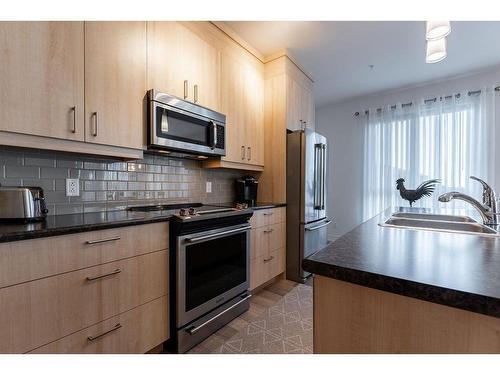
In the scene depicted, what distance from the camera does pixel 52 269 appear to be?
1.04 meters

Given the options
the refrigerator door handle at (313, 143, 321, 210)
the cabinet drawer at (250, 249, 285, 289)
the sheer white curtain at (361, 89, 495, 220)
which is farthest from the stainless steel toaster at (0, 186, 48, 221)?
the sheer white curtain at (361, 89, 495, 220)

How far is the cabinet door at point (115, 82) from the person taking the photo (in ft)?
4.62

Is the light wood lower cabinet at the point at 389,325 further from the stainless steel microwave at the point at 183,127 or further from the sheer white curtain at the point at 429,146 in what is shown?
the sheer white curtain at the point at 429,146

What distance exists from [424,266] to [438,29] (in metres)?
1.30

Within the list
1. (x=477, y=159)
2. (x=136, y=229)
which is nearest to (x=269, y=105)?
(x=136, y=229)

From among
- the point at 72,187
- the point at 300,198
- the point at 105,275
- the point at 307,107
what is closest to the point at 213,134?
the point at 72,187

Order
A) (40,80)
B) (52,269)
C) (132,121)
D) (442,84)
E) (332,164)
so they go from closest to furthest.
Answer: (52,269) < (40,80) < (132,121) < (442,84) < (332,164)

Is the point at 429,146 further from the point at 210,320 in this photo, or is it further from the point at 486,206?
the point at 210,320

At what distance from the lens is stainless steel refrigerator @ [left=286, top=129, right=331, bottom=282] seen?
106 inches

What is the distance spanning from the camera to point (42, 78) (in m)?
1.23

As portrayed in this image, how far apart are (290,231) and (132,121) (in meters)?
1.92

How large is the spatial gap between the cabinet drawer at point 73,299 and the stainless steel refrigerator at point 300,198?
5.38 ft

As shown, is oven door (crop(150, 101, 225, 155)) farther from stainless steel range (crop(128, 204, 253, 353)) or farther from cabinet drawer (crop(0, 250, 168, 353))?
cabinet drawer (crop(0, 250, 168, 353))
